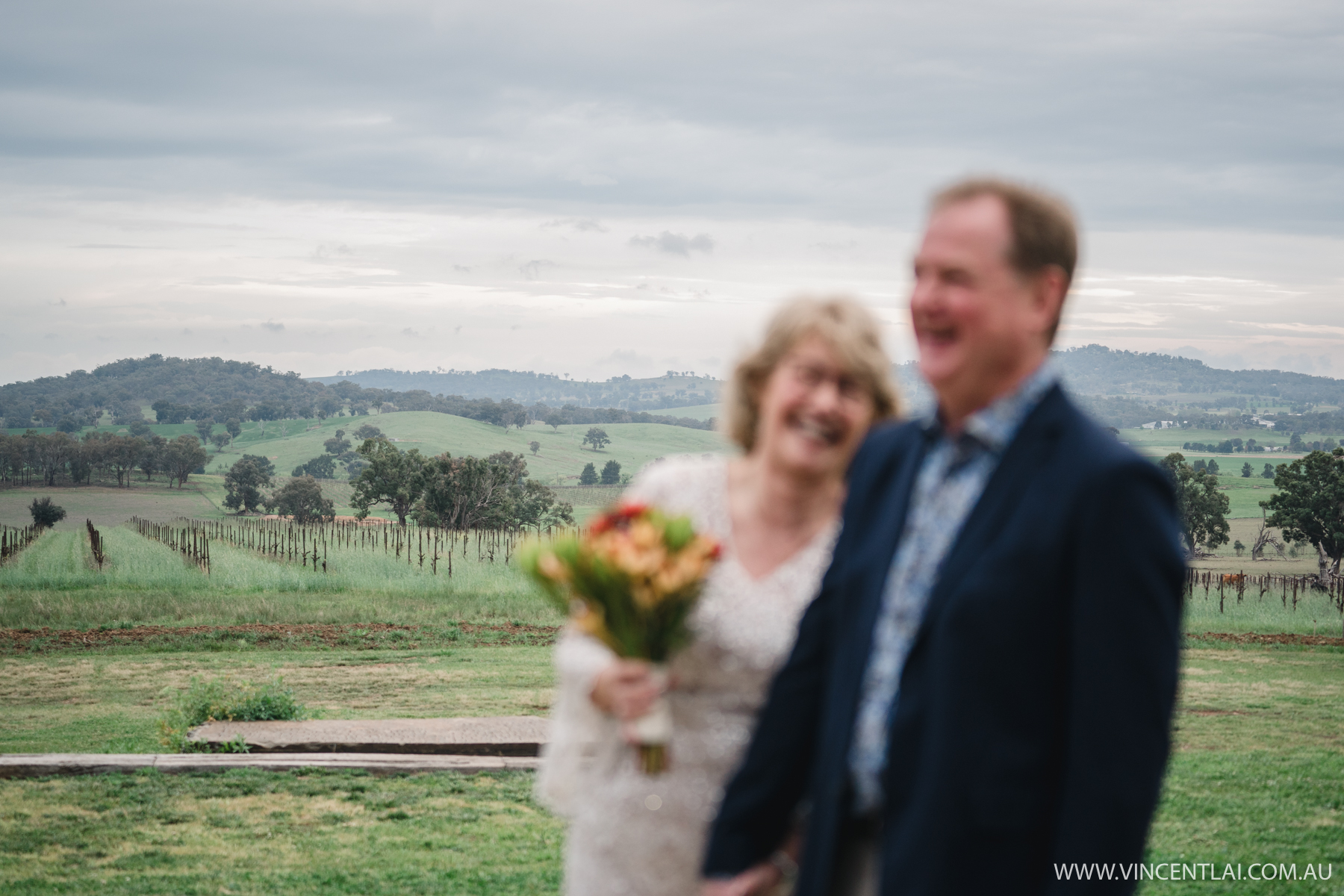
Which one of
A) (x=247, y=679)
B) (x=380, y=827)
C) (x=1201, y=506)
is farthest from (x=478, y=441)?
(x=380, y=827)

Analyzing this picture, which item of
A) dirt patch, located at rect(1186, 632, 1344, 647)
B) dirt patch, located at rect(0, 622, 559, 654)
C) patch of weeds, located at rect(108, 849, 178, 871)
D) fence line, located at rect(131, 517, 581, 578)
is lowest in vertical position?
fence line, located at rect(131, 517, 581, 578)

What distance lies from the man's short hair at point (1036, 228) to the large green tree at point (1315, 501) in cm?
3992

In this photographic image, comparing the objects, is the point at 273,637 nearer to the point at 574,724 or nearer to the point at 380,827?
the point at 380,827

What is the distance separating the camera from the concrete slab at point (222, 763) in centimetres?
827

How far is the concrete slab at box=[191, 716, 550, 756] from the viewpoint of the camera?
9062 millimetres

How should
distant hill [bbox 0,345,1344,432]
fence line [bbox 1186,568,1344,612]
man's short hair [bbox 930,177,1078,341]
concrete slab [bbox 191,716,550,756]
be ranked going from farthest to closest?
distant hill [bbox 0,345,1344,432], fence line [bbox 1186,568,1344,612], concrete slab [bbox 191,716,550,756], man's short hair [bbox 930,177,1078,341]

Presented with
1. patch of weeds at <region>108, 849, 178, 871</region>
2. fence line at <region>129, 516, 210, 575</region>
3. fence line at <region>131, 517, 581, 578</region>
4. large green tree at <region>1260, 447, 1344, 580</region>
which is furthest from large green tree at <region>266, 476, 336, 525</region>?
patch of weeds at <region>108, 849, 178, 871</region>

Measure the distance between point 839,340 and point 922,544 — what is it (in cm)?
67

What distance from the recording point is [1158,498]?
71.7 inches

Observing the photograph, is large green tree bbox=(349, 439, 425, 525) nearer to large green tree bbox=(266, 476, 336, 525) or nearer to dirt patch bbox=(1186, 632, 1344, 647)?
large green tree bbox=(266, 476, 336, 525)

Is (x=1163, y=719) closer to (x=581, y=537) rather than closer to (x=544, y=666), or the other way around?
(x=581, y=537)

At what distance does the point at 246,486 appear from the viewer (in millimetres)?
74438

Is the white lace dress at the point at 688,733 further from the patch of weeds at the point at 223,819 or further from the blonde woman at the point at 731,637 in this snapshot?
the patch of weeds at the point at 223,819

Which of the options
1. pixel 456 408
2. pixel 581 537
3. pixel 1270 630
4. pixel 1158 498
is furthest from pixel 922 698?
pixel 456 408
